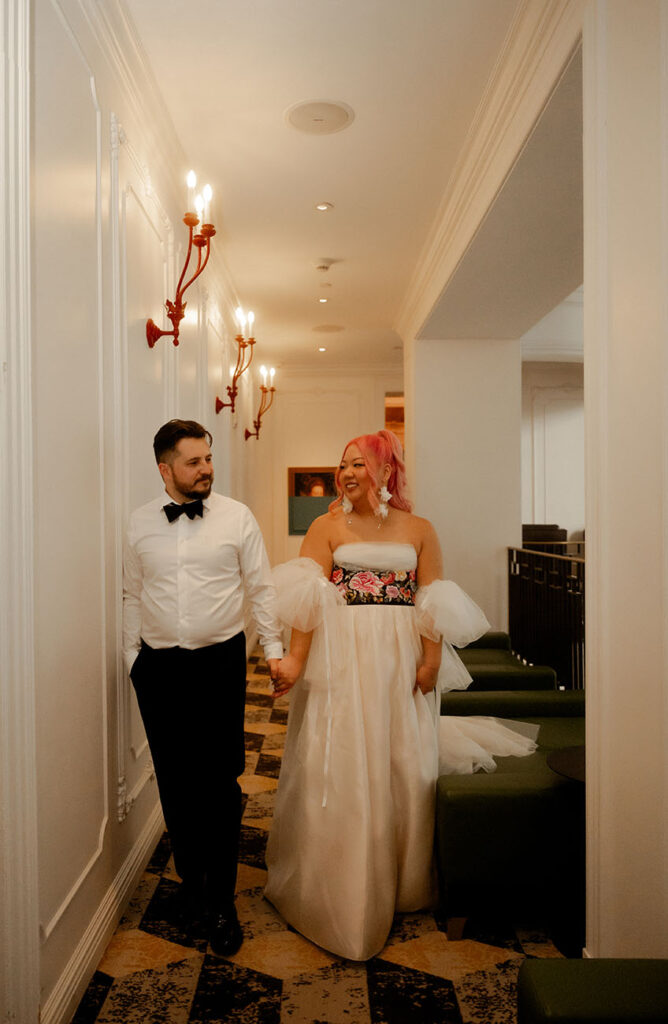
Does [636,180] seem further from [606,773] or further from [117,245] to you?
[117,245]

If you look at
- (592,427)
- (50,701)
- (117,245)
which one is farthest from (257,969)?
(117,245)

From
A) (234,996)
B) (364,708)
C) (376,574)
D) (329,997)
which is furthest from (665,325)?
(234,996)

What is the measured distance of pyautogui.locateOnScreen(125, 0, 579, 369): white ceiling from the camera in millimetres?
2750

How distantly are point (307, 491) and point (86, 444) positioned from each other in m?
7.69

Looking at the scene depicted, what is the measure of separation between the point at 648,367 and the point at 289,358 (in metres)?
7.89

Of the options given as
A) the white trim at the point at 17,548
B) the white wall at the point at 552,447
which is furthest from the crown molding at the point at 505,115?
the white wall at the point at 552,447

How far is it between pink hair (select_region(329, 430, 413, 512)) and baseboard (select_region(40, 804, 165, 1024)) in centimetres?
163

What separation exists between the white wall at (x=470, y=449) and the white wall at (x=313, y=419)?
10.8 ft

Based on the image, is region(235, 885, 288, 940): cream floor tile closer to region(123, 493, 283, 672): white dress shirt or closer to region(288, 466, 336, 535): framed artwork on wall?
region(123, 493, 283, 672): white dress shirt

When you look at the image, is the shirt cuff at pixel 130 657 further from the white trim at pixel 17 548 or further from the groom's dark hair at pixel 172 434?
the white trim at pixel 17 548

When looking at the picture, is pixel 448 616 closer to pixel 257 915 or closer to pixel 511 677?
pixel 257 915

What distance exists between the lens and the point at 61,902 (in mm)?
2080

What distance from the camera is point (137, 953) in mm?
2453

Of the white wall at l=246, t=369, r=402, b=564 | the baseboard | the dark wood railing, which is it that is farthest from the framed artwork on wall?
the baseboard
